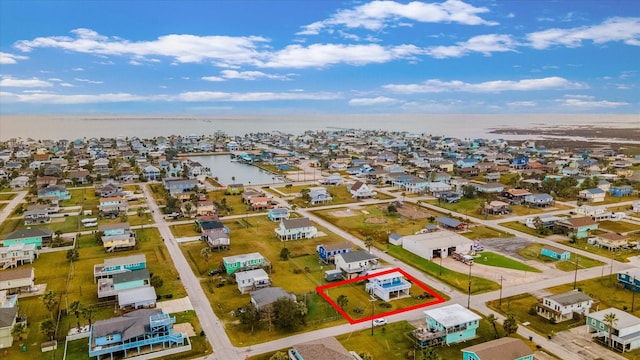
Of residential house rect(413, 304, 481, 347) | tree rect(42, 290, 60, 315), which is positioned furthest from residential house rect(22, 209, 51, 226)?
residential house rect(413, 304, 481, 347)

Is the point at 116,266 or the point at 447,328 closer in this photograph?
the point at 447,328

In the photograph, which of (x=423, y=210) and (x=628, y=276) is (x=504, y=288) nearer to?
(x=628, y=276)

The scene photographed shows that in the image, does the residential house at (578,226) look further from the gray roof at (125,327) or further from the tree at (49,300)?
the tree at (49,300)

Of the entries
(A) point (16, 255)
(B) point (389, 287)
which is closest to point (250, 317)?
(B) point (389, 287)

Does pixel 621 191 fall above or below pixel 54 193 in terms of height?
above

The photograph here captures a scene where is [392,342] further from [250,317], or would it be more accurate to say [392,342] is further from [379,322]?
[250,317]

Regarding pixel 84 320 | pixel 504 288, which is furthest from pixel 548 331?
pixel 84 320
